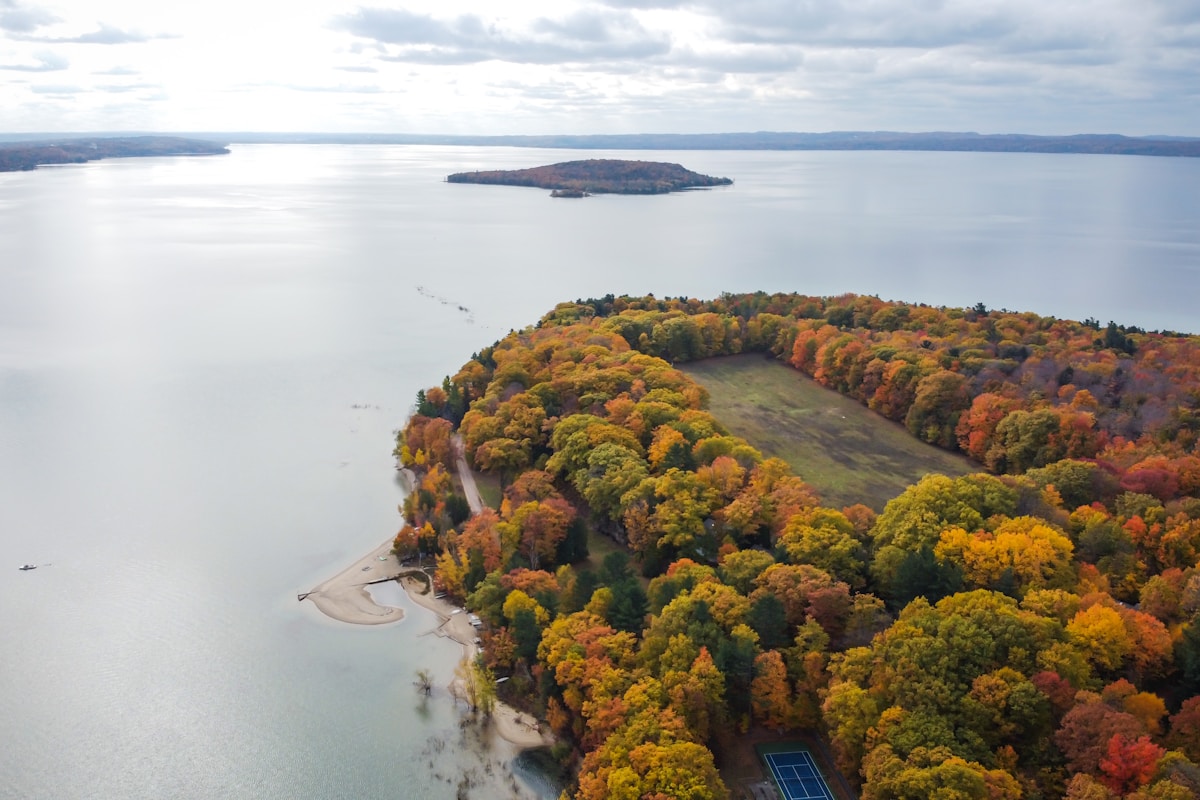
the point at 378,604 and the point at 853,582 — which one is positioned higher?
the point at 853,582

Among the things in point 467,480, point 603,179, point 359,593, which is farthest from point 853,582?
point 603,179

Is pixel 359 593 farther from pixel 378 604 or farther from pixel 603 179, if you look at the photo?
pixel 603 179

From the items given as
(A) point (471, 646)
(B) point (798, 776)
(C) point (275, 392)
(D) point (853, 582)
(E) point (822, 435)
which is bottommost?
(A) point (471, 646)

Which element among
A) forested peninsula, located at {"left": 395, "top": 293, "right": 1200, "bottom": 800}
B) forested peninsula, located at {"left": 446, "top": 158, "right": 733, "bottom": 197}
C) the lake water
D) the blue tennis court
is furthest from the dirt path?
forested peninsula, located at {"left": 446, "top": 158, "right": 733, "bottom": 197}

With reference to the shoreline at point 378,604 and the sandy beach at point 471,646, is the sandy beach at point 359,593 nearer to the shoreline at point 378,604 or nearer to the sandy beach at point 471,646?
the shoreline at point 378,604

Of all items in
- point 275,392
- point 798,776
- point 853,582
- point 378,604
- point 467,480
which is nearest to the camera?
point 798,776

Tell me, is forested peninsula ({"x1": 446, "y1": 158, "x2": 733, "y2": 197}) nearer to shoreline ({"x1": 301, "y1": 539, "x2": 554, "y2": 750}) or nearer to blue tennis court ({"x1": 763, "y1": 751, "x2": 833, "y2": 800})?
shoreline ({"x1": 301, "y1": 539, "x2": 554, "y2": 750})

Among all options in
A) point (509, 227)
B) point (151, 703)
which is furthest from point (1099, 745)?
point (509, 227)

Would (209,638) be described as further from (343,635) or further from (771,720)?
(771,720)
